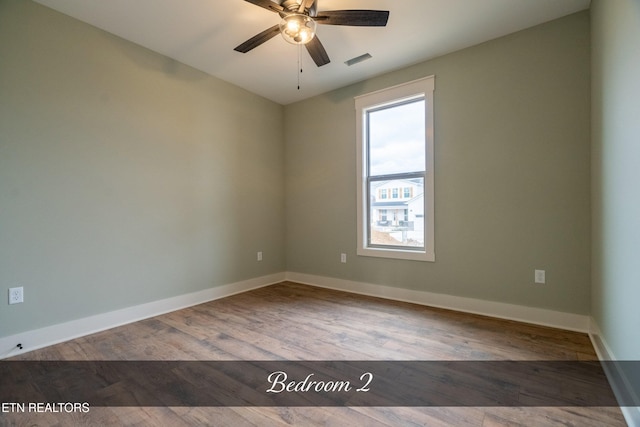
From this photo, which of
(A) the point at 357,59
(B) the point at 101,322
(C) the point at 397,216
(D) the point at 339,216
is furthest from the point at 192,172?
(C) the point at 397,216

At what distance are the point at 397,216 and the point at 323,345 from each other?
1.82m

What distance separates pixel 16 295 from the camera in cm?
211

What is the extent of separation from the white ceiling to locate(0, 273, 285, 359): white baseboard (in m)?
2.60

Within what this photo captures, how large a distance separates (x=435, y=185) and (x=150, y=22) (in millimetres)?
3138

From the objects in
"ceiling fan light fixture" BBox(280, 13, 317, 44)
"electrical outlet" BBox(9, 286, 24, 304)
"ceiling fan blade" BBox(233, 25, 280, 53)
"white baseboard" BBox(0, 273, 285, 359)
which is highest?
"ceiling fan blade" BBox(233, 25, 280, 53)

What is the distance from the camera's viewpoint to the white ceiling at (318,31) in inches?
89.7

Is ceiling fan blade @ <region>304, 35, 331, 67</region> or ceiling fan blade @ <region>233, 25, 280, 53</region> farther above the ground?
ceiling fan blade @ <region>233, 25, 280, 53</region>

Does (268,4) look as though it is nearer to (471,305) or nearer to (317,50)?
(317,50)

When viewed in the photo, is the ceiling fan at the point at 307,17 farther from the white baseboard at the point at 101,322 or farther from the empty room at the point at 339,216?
the white baseboard at the point at 101,322

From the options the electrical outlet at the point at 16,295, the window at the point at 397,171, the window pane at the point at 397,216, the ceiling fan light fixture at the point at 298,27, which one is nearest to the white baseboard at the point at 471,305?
the window at the point at 397,171

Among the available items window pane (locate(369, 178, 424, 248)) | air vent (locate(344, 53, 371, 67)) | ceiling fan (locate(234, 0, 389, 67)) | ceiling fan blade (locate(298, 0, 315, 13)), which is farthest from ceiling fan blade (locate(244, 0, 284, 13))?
window pane (locate(369, 178, 424, 248))

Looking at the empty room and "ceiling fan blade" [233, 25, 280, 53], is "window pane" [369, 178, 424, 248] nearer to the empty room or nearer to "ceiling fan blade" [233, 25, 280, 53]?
the empty room

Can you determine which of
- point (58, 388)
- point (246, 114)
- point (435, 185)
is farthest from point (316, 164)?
point (58, 388)

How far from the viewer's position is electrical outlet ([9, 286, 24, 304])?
2090 millimetres
